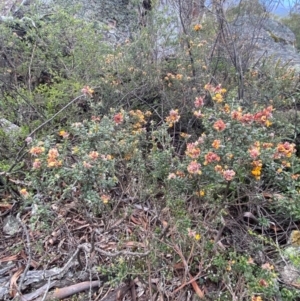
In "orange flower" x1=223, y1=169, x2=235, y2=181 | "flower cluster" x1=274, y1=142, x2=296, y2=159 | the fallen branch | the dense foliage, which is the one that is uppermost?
"flower cluster" x1=274, y1=142, x2=296, y2=159

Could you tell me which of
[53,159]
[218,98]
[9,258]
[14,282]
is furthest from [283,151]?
[9,258]

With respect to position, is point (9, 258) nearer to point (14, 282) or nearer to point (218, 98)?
point (14, 282)

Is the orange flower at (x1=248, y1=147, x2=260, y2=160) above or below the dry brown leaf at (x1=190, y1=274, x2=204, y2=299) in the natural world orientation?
above

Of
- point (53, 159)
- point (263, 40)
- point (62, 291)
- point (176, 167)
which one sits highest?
point (263, 40)

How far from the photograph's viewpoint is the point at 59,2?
458 centimetres

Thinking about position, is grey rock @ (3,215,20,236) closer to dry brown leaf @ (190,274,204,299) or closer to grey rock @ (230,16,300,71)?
dry brown leaf @ (190,274,204,299)

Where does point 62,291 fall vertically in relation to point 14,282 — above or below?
above

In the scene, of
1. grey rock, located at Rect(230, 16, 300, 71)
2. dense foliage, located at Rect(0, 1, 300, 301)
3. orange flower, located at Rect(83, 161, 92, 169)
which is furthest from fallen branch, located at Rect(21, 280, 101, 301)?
grey rock, located at Rect(230, 16, 300, 71)

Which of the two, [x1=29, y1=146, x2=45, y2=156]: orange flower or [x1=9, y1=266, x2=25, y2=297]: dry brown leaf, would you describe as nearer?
[x1=29, y1=146, x2=45, y2=156]: orange flower

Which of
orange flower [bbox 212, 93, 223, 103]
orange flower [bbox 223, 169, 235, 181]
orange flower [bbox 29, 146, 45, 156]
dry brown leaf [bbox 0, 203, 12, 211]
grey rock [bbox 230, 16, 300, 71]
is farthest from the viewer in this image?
grey rock [bbox 230, 16, 300, 71]

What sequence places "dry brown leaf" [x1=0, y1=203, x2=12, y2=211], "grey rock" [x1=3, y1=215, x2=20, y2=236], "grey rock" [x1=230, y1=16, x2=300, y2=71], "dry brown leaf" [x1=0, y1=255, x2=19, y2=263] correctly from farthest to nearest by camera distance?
"grey rock" [x1=230, y1=16, x2=300, y2=71] → "dry brown leaf" [x1=0, y1=203, x2=12, y2=211] → "grey rock" [x1=3, y1=215, x2=20, y2=236] → "dry brown leaf" [x1=0, y1=255, x2=19, y2=263]

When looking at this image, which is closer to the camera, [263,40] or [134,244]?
[134,244]

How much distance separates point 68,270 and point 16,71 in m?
2.50

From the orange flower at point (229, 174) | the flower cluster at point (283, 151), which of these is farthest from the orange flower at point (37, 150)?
the flower cluster at point (283, 151)
